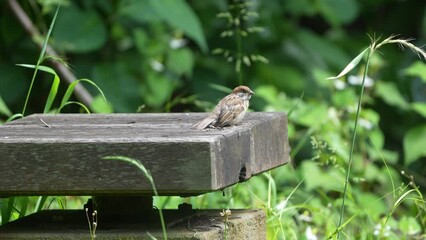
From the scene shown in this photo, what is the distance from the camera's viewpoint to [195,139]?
282 centimetres

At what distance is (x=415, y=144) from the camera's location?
21.5 ft

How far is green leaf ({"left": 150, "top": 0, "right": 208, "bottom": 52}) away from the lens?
19.6 ft

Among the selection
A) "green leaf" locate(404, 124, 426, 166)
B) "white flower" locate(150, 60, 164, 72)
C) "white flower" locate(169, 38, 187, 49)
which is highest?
"white flower" locate(169, 38, 187, 49)

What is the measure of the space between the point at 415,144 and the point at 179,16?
1653 mm

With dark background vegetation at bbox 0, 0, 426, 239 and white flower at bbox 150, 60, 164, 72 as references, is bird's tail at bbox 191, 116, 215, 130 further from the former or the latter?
white flower at bbox 150, 60, 164, 72

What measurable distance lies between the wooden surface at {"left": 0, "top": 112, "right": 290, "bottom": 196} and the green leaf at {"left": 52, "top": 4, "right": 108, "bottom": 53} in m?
3.26

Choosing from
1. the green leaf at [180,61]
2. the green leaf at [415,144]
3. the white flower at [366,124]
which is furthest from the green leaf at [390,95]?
the green leaf at [180,61]

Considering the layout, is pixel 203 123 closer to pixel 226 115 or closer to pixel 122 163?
pixel 226 115

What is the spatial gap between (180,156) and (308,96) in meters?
4.74

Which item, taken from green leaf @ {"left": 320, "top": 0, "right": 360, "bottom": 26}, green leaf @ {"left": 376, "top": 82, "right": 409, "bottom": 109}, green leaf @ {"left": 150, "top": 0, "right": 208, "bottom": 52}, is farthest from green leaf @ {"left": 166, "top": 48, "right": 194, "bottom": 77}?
green leaf @ {"left": 376, "top": 82, "right": 409, "bottom": 109}

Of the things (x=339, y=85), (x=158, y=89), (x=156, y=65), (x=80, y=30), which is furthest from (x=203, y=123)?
(x=156, y=65)

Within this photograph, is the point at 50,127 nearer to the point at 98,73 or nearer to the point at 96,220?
the point at 96,220

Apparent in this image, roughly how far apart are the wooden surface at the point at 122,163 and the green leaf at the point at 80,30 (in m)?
3.26

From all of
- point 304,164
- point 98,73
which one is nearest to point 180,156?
point 304,164
